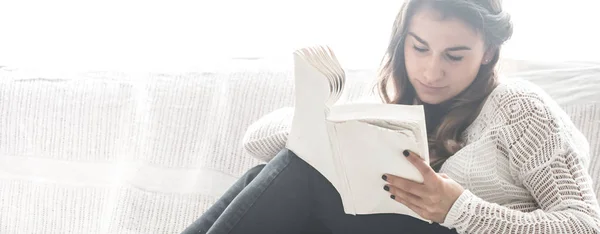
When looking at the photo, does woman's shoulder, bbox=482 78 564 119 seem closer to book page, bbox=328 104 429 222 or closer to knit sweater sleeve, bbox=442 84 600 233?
knit sweater sleeve, bbox=442 84 600 233

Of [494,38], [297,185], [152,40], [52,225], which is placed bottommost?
[52,225]

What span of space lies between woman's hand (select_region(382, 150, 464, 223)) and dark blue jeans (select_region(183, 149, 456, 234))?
0.34 feet

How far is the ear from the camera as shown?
3.84ft

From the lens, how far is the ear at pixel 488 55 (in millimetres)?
1169

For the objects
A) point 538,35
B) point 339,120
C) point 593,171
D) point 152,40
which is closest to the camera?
point 339,120

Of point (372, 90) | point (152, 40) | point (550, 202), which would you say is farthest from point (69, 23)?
point (550, 202)

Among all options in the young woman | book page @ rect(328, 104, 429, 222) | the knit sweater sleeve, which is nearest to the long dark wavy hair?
→ the young woman

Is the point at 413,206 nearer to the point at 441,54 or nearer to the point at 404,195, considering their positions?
→ the point at 404,195

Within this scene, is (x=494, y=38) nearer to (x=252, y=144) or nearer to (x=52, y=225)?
(x=252, y=144)

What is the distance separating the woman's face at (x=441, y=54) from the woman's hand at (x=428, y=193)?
0.19 m

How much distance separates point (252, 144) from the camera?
1.34 metres

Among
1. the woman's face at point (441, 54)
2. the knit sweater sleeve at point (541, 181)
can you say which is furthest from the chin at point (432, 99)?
the knit sweater sleeve at point (541, 181)

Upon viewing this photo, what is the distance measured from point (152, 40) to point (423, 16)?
2.50 ft

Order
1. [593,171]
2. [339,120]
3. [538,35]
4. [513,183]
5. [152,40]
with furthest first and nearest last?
1. [152,40]
2. [538,35]
3. [593,171]
4. [513,183]
5. [339,120]
